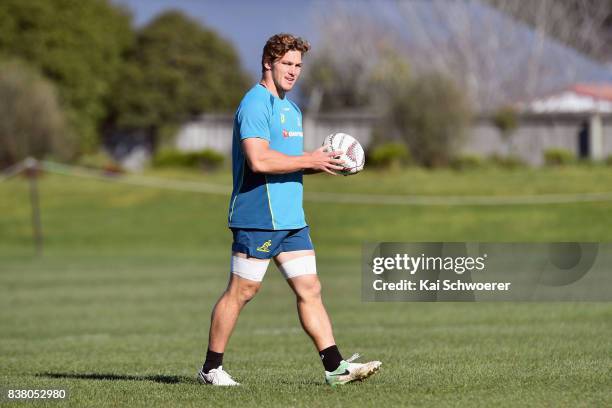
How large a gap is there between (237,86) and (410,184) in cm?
3978

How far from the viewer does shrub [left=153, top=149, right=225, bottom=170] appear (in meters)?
44.6

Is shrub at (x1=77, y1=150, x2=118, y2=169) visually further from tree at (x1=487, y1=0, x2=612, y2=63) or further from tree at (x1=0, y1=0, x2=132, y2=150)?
tree at (x1=487, y1=0, x2=612, y2=63)

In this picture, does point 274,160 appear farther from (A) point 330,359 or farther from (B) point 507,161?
(B) point 507,161

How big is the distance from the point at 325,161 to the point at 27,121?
3632 centimetres

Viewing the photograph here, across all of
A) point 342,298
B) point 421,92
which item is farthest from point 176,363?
point 421,92

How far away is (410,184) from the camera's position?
115ft

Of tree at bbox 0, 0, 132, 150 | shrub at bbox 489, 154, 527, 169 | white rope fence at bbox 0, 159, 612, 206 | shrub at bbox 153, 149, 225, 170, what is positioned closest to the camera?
white rope fence at bbox 0, 159, 612, 206

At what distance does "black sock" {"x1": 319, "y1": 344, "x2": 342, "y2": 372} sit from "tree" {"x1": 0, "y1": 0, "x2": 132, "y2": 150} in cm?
5212

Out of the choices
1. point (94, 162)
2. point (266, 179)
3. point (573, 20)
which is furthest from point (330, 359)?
point (94, 162)

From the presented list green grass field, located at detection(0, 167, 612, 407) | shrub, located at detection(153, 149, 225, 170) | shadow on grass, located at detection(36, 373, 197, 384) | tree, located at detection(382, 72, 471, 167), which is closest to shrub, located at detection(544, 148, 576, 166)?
green grass field, located at detection(0, 167, 612, 407)

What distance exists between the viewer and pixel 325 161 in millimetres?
7500

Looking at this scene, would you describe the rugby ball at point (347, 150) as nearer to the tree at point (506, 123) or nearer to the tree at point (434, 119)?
the tree at point (434, 119)

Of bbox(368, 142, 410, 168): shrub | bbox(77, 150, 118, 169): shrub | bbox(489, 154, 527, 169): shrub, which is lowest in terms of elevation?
bbox(77, 150, 118, 169): shrub

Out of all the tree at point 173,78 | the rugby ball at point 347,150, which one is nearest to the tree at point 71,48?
the tree at point 173,78
